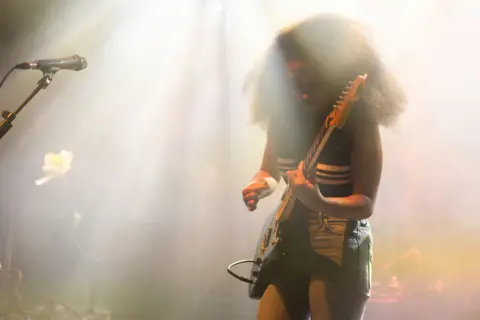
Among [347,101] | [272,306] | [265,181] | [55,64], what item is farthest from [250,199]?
[55,64]

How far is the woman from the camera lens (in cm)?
129

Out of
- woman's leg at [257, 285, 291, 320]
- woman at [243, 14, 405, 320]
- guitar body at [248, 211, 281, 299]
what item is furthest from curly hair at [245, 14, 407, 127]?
woman's leg at [257, 285, 291, 320]

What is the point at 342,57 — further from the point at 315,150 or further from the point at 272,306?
the point at 272,306

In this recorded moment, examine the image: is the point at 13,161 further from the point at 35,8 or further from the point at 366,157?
the point at 366,157

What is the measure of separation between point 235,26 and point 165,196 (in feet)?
2.33

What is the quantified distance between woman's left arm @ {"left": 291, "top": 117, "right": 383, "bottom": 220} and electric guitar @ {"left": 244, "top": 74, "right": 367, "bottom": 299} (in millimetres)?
56

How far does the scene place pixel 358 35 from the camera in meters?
1.43

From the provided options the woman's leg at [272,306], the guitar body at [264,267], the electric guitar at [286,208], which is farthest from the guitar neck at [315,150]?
the woman's leg at [272,306]

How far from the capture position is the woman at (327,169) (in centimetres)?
129

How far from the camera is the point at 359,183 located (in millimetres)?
1289

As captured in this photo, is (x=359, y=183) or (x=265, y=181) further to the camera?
(x=265, y=181)

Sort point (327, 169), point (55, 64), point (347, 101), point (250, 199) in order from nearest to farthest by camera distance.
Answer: point (347, 101), point (327, 169), point (250, 199), point (55, 64)

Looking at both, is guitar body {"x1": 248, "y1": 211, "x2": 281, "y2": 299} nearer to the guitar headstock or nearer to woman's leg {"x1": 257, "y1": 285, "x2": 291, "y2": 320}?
woman's leg {"x1": 257, "y1": 285, "x2": 291, "y2": 320}

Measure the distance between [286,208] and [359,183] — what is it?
213mm
